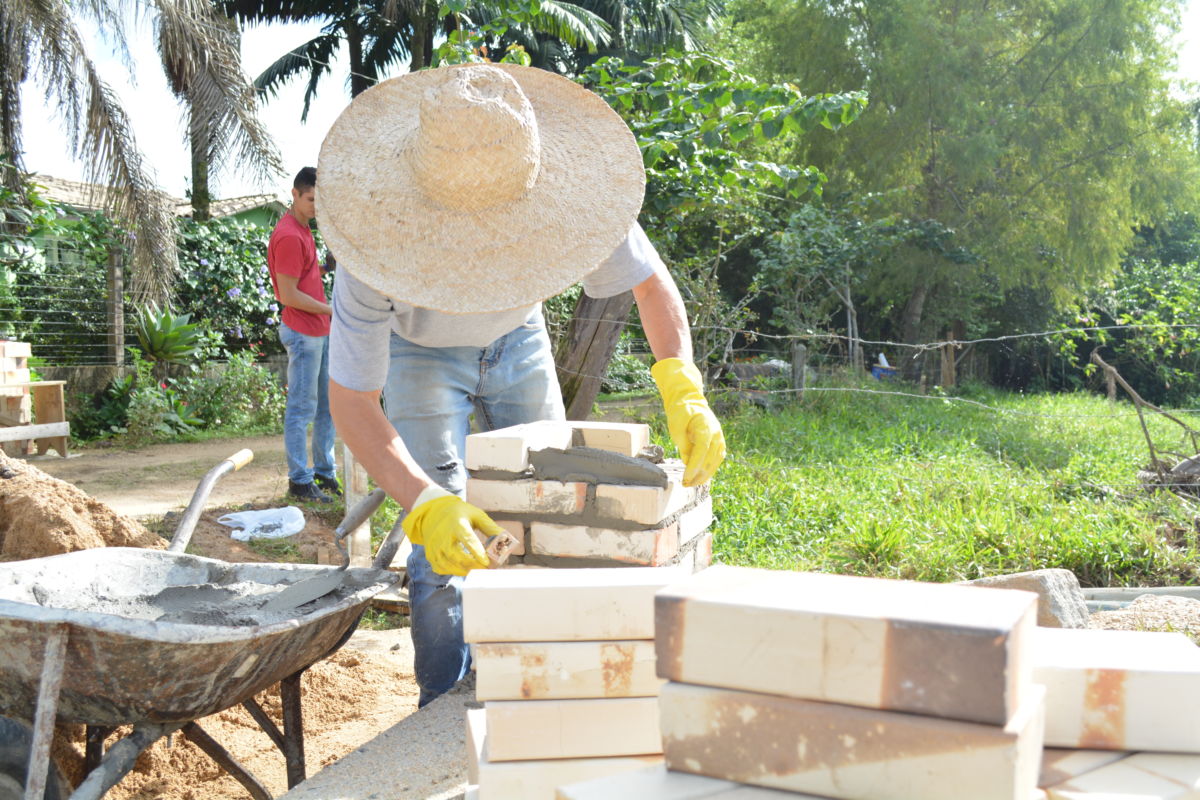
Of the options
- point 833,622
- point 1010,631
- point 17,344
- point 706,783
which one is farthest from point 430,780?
point 17,344

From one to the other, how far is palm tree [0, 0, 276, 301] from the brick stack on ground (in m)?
9.63

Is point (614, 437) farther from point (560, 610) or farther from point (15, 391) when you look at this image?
point (15, 391)

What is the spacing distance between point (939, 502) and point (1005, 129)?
424 inches

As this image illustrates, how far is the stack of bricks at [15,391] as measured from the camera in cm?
778

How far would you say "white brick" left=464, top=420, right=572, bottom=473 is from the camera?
2.48 metres

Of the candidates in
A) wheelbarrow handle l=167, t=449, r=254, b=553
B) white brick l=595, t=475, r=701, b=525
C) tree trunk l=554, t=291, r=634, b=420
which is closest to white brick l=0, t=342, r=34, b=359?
tree trunk l=554, t=291, r=634, b=420

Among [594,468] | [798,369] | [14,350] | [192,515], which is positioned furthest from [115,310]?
[594,468]

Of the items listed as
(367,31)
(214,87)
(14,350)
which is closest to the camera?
(14,350)

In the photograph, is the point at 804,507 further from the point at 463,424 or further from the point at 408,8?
the point at 408,8

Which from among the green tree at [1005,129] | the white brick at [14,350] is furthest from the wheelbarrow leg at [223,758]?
the green tree at [1005,129]

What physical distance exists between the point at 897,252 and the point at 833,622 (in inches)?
532

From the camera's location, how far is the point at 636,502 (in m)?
2.42

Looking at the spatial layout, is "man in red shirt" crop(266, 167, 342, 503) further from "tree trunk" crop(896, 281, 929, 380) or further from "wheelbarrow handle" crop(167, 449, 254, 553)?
"tree trunk" crop(896, 281, 929, 380)

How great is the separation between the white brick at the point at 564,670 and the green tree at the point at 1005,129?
13.1 m
